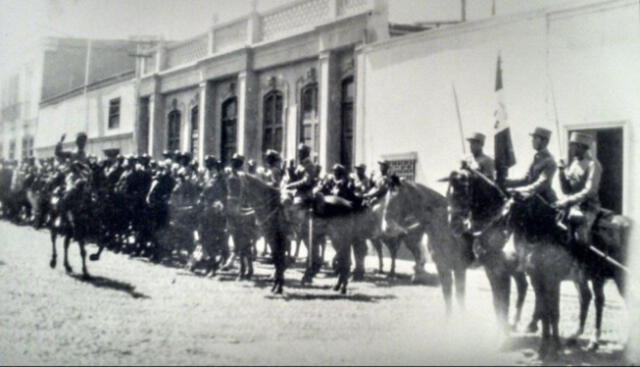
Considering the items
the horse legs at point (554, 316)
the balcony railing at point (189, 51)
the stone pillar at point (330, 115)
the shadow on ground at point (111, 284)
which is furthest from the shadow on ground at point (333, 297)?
the balcony railing at point (189, 51)

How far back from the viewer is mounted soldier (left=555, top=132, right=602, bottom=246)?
6484 mm

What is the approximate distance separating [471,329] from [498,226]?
1.10 metres

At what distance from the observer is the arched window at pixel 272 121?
59.8ft

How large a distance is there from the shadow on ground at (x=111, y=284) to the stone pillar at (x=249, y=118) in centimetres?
944

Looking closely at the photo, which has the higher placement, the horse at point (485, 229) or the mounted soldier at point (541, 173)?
the mounted soldier at point (541, 173)

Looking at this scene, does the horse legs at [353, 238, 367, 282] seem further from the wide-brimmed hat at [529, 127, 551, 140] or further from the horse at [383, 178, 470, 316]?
the wide-brimmed hat at [529, 127, 551, 140]

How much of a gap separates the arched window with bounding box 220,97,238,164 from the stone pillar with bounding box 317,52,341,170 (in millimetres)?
4132

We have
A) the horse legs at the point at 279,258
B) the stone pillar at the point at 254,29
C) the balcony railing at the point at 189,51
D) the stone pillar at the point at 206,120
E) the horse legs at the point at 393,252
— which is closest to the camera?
the horse legs at the point at 279,258

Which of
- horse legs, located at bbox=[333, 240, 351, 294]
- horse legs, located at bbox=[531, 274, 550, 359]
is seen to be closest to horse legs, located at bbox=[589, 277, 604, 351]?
horse legs, located at bbox=[531, 274, 550, 359]

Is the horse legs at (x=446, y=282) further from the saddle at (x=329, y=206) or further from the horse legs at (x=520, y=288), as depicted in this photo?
the saddle at (x=329, y=206)

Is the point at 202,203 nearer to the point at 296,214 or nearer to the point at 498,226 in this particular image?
the point at 296,214

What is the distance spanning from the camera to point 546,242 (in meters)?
6.30

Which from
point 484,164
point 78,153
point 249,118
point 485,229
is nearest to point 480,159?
point 484,164

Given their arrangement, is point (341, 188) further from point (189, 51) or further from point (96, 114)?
point (189, 51)
